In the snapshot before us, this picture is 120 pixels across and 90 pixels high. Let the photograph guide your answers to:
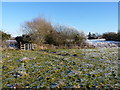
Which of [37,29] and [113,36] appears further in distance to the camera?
[113,36]

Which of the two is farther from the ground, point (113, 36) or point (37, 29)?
point (37, 29)

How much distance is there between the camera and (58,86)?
13.5ft

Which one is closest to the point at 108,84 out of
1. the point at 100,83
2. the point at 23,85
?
the point at 100,83

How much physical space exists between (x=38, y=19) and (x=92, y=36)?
2512 cm

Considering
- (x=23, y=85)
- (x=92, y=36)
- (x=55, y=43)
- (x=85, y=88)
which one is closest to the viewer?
(x=85, y=88)

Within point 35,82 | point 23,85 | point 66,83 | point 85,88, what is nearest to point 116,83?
point 85,88

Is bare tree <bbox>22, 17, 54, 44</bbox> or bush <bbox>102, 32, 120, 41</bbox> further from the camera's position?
bush <bbox>102, 32, 120, 41</bbox>

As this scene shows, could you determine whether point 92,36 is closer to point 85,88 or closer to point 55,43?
point 55,43

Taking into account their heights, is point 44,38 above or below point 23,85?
above

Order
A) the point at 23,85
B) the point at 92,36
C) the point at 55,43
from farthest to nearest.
Result: the point at 92,36 → the point at 55,43 → the point at 23,85

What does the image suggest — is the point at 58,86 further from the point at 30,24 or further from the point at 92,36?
the point at 92,36

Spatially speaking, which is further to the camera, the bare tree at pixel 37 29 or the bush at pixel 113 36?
the bush at pixel 113 36

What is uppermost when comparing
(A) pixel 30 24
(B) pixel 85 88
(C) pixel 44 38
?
(A) pixel 30 24

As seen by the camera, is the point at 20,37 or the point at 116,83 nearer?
the point at 116,83
